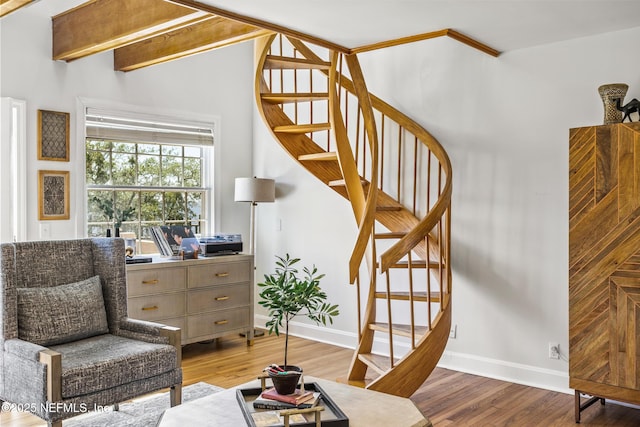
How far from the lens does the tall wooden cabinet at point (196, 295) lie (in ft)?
15.1

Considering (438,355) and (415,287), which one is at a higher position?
(415,287)

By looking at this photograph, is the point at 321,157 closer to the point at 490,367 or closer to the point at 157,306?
the point at 157,306

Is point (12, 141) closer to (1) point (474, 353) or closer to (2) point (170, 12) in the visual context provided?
(2) point (170, 12)

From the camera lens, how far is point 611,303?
3381 mm

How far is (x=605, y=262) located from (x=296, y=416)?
2175mm

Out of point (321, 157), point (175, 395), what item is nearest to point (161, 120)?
point (321, 157)

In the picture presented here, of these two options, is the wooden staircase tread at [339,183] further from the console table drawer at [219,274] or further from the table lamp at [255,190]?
the console table drawer at [219,274]

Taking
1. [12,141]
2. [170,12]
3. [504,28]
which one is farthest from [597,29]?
[12,141]

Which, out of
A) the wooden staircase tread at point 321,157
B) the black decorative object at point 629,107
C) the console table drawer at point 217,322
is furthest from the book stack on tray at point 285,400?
the console table drawer at point 217,322

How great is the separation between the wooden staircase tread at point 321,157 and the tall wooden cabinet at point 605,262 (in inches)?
63.1

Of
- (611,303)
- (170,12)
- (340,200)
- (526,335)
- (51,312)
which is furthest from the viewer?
(340,200)

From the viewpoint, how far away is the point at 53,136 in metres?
4.65

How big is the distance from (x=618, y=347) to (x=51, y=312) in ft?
10.3

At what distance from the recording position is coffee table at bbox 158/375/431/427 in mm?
2184
